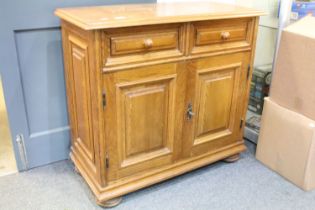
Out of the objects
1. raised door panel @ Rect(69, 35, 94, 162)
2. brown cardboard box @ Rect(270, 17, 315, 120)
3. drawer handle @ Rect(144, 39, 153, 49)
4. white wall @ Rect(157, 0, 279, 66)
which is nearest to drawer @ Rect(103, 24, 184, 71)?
drawer handle @ Rect(144, 39, 153, 49)

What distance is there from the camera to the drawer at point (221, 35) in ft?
5.07

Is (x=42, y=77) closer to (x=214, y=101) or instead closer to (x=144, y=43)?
(x=144, y=43)

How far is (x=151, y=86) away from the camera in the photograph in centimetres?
150

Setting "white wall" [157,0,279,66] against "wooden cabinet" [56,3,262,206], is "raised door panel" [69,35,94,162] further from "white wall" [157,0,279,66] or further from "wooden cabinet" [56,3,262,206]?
"white wall" [157,0,279,66]

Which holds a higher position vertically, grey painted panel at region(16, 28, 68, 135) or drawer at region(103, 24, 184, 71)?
drawer at region(103, 24, 184, 71)

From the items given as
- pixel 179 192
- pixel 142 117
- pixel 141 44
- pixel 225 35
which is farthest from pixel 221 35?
pixel 179 192

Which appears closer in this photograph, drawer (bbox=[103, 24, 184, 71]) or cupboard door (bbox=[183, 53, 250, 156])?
drawer (bbox=[103, 24, 184, 71])

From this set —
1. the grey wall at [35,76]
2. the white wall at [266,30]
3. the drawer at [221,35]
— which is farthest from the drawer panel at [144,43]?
the white wall at [266,30]

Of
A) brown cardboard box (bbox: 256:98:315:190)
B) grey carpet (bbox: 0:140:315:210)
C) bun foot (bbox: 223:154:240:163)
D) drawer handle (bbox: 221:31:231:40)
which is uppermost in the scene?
drawer handle (bbox: 221:31:231:40)

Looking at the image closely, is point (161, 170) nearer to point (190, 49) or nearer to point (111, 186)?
point (111, 186)

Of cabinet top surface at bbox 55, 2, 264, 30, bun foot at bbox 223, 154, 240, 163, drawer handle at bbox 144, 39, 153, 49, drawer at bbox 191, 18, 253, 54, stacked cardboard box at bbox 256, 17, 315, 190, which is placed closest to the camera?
cabinet top surface at bbox 55, 2, 264, 30

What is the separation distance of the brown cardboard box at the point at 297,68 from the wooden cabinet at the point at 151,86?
171mm

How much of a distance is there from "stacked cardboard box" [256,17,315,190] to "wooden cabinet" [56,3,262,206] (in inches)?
6.9

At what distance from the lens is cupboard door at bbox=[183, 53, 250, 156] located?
164 centimetres
